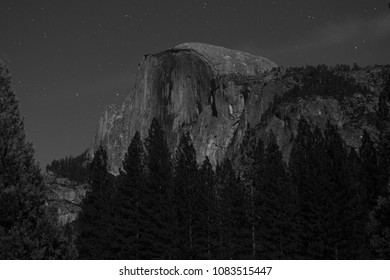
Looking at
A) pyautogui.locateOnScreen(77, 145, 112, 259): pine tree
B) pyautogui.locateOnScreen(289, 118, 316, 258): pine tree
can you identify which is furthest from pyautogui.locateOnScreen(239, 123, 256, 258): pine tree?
pyautogui.locateOnScreen(77, 145, 112, 259): pine tree

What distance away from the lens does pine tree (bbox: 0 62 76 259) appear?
9.63m

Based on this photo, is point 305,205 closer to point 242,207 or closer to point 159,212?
point 242,207

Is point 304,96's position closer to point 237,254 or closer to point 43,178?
point 237,254

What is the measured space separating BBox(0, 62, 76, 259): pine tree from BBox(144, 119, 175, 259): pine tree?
1229 inches

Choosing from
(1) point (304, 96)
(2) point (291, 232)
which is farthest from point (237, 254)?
(1) point (304, 96)

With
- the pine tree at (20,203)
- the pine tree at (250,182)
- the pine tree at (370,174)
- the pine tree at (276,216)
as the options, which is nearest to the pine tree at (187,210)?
the pine tree at (250,182)

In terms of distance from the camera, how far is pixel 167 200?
142ft

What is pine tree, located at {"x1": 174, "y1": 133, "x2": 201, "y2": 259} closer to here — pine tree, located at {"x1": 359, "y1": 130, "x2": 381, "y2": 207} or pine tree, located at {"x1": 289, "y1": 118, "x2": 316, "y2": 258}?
pine tree, located at {"x1": 289, "y1": 118, "x2": 316, "y2": 258}

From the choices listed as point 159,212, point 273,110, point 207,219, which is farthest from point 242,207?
point 273,110

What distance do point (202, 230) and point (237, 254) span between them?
4997 millimetres

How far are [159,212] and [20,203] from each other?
107 feet

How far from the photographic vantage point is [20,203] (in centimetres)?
1014

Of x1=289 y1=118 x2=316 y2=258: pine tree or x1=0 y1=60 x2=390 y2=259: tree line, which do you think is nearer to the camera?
x1=0 y1=60 x2=390 y2=259: tree line
